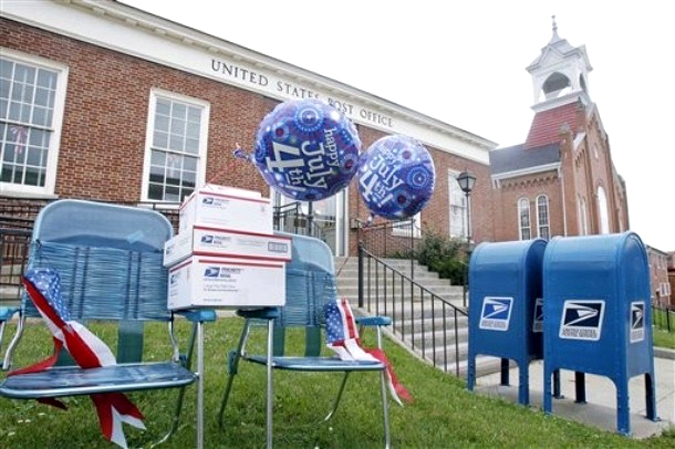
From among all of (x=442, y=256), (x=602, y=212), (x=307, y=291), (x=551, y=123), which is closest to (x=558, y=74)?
(x=551, y=123)

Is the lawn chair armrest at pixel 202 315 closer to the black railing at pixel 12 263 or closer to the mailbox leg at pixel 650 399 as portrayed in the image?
the mailbox leg at pixel 650 399

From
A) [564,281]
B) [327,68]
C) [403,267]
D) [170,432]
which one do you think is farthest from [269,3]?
[170,432]

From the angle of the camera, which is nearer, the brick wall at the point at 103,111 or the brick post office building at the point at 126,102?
the brick post office building at the point at 126,102

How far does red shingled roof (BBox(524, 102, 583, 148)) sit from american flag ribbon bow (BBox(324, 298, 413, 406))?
955 inches

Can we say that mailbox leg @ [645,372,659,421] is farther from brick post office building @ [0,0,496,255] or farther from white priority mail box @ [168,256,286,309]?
brick post office building @ [0,0,496,255]

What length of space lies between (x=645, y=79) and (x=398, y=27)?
4.42 m

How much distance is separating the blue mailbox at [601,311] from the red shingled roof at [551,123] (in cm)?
2270

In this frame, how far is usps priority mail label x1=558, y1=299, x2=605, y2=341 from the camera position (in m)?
3.32

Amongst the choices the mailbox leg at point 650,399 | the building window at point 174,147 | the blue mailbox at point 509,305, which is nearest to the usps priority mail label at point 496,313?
the blue mailbox at point 509,305

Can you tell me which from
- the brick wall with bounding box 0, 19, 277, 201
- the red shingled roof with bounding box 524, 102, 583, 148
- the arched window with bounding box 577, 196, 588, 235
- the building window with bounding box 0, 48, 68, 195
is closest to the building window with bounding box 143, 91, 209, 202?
the brick wall with bounding box 0, 19, 277, 201

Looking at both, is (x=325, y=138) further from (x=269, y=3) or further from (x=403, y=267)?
(x=403, y=267)

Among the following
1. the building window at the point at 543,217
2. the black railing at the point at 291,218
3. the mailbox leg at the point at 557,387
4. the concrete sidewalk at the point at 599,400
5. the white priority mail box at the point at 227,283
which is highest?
the building window at the point at 543,217

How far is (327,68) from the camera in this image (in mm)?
11031

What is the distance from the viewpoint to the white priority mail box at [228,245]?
1.98 metres
